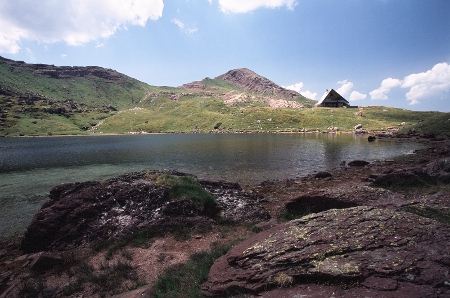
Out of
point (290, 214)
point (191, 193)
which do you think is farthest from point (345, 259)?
point (191, 193)

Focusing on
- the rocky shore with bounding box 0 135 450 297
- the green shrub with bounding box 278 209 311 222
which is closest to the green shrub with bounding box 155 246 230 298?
the rocky shore with bounding box 0 135 450 297

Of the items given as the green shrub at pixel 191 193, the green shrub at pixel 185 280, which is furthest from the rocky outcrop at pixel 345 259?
the green shrub at pixel 191 193

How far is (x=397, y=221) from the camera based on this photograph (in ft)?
23.0

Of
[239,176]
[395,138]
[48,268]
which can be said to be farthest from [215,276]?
[395,138]

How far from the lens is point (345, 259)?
615 cm

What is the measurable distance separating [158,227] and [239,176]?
69.4 ft

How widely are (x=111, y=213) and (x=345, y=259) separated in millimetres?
15412

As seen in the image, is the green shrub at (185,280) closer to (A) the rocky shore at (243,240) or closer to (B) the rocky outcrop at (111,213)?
(A) the rocky shore at (243,240)

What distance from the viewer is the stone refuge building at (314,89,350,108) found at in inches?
6358

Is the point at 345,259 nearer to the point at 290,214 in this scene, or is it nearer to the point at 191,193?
the point at 290,214

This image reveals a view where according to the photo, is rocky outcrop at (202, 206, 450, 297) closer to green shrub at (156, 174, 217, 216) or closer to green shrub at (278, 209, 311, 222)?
green shrub at (278, 209, 311, 222)

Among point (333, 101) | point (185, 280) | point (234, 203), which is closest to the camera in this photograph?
point (185, 280)

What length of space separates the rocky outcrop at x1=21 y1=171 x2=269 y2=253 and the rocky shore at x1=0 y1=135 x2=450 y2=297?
0.07 meters

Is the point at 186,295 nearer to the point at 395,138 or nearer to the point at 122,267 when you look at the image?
the point at 122,267
